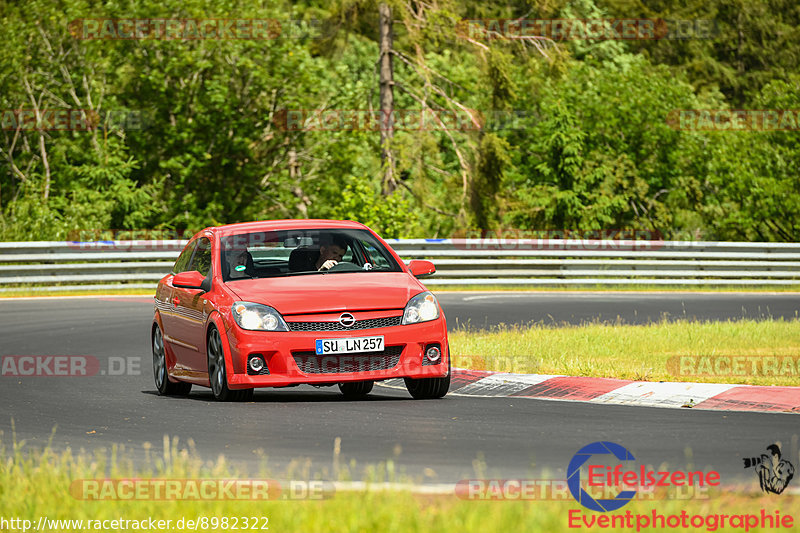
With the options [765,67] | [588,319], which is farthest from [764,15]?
[588,319]

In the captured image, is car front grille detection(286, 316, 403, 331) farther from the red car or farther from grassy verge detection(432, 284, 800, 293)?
grassy verge detection(432, 284, 800, 293)

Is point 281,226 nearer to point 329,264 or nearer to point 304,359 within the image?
point 329,264

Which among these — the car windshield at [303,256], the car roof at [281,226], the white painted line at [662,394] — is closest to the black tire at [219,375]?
the car windshield at [303,256]

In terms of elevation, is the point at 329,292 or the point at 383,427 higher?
the point at 329,292

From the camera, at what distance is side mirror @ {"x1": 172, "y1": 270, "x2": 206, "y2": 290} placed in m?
11.6

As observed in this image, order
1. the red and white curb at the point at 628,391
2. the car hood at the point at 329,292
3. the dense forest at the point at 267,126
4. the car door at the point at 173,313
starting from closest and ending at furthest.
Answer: the red and white curb at the point at 628,391 → the car hood at the point at 329,292 → the car door at the point at 173,313 → the dense forest at the point at 267,126

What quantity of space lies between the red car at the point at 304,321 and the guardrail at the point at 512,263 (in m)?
15.1

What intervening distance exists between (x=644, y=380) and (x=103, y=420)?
4631mm

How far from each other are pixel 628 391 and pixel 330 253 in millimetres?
2847

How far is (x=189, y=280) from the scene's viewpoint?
1168 centimetres

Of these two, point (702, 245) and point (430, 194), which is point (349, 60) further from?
point (702, 245)

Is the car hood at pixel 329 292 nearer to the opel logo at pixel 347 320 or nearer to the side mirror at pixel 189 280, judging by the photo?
the opel logo at pixel 347 320

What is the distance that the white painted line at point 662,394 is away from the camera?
10812mm

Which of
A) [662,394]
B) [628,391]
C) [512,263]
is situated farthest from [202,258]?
[512,263]
